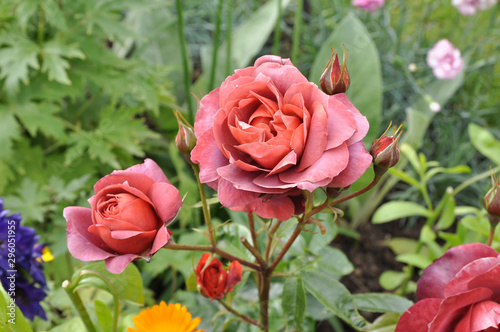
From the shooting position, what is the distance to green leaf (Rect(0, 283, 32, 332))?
17.4 inches

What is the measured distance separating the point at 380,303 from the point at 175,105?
36.5 inches

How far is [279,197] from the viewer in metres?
0.39

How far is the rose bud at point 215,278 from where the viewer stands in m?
0.49

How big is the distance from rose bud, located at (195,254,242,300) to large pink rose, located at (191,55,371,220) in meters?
0.11

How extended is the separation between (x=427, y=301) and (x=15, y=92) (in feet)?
3.24

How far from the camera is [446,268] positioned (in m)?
0.48

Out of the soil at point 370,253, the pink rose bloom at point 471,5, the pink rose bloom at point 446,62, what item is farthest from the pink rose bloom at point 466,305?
the pink rose bloom at point 471,5

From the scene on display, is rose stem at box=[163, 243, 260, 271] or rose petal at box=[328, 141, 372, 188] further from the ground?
rose petal at box=[328, 141, 372, 188]

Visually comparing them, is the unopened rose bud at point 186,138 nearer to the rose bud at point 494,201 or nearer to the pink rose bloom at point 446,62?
the rose bud at point 494,201

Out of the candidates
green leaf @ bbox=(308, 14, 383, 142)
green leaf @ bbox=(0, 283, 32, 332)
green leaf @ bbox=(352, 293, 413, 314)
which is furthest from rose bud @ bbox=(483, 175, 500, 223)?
green leaf @ bbox=(308, 14, 383, 142)

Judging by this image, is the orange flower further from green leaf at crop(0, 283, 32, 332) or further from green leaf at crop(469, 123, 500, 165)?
green leaf at crop(469, 123, 500, 165)

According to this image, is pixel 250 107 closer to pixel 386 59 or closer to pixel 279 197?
pixel 279 197

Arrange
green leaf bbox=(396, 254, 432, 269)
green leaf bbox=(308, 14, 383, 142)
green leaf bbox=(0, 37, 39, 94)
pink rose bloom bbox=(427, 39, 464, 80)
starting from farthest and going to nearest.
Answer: pink rose bloom bbox=(427, 39, 464, 80), green leaf bbox=(308, 14, 383, 142), green leaf bbox=(0, 37, 39, 94), green leaf bbox=(396, 254, 432, 269)

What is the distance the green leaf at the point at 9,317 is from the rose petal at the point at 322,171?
289mm
